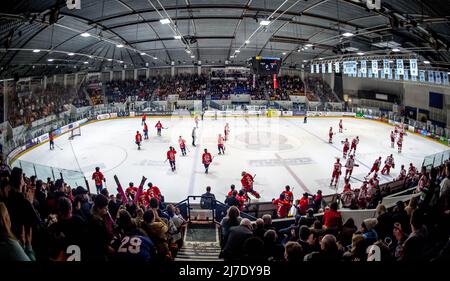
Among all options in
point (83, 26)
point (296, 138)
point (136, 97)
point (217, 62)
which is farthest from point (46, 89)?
point (296, 138)

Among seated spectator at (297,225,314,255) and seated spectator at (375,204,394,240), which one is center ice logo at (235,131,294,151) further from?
seated spectator at (297,225,314,255)

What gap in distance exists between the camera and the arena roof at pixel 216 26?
42.2ft

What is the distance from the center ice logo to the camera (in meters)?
18.8

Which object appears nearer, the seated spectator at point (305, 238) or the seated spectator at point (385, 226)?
the seated spectator at point (305, 238)

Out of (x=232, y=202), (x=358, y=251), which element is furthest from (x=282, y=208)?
(x=358, y=251)

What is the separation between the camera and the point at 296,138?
21609 mm

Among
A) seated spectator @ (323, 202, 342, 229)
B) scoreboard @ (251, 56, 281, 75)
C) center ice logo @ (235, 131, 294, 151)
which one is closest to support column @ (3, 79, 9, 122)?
center ice logo @ (235, 131, 294, 151)

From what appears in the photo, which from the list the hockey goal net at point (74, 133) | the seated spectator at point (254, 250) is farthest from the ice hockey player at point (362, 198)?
the hockey goal net at point (74, 133)

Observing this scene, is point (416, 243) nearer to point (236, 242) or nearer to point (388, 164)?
point (236, 242)

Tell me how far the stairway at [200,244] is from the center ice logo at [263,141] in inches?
471

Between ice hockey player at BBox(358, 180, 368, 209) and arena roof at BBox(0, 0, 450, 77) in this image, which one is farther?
arena roof at BBox(0, 0, 450, 77)

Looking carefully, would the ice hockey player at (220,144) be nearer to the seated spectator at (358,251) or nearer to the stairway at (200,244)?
the stairway at (200,244)
